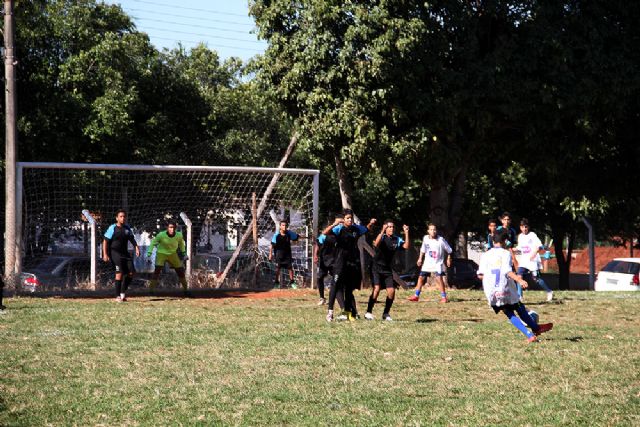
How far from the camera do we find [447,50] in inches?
927

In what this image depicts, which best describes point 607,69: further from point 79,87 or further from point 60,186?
point 79,87

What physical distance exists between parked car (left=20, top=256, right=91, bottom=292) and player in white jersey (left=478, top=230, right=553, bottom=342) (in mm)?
12065

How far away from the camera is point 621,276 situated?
2816 cm

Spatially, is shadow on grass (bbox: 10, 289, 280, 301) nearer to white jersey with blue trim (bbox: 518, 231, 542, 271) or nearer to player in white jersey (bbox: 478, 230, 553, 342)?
white jersey with blue trim (bbox: 518, 231, 542, 271)

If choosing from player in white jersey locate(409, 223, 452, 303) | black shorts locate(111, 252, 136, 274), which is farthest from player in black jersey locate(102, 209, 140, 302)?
player in white jersey locate(409, 223, 452, 303)

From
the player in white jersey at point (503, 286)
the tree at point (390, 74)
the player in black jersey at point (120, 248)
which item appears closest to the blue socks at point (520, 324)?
the player in white jersey at point (503, 286)

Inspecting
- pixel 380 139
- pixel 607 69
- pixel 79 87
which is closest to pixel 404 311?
pixel 380 139

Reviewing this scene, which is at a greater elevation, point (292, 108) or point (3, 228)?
point (292, 108)

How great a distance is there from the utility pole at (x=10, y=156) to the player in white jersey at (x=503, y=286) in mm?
11763

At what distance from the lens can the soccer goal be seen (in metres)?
22.2

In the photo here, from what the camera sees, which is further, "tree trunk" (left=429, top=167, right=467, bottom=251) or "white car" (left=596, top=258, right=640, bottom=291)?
"white car" (left=596, top=258, right=640, bottom=291)

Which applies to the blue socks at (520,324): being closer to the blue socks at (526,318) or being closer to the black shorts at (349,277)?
the blue socks at (526,318)

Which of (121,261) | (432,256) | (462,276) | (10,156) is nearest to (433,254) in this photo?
(432,256)

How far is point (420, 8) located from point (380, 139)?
331 cm
